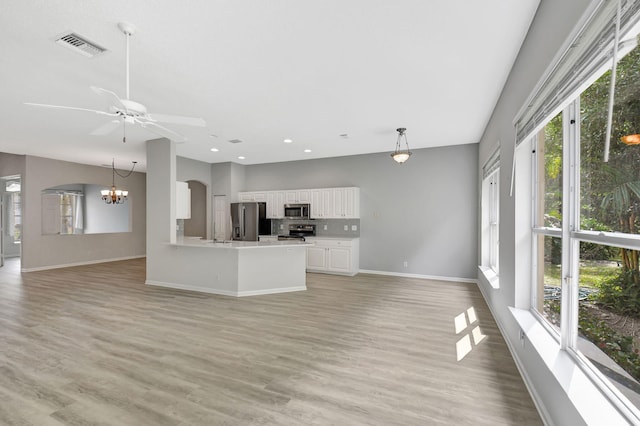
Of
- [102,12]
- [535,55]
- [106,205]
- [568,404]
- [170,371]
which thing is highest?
[102,12]

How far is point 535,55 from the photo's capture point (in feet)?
7.36

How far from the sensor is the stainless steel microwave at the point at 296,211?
743 centimetres

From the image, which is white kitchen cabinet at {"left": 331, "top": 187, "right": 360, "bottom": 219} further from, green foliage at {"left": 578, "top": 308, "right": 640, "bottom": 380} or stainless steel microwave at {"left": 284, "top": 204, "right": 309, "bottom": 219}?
green foliage at {"left": 578, "top": 308, "right": 640, "bottom": 380}

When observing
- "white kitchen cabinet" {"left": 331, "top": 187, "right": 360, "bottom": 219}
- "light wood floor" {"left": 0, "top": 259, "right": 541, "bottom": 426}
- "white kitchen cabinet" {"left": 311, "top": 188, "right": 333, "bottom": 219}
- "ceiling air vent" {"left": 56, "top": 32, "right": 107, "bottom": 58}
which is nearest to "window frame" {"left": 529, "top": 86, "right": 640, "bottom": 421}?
"light wood floor" {"left": 0, "top": 259, "right": 541, "bottom": 426}

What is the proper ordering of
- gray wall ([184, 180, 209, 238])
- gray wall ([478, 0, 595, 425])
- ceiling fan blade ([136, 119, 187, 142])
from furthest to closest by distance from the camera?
gray wall ([184, 180, 209, 238])
ceiling fan blade ([136, 119, 187, 142])
gray wall ([478, 0, 595, 425])

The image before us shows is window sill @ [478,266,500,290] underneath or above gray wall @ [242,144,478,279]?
underneath

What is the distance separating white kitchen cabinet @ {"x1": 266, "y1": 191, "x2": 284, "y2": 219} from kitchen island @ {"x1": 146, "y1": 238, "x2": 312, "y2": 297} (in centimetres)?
238

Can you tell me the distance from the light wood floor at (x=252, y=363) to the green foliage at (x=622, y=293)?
105 cm

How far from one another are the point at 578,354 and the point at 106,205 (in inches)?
494

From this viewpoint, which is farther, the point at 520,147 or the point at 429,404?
the point at 520,147

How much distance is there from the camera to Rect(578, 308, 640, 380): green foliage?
4.41ft

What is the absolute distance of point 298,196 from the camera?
762 cm

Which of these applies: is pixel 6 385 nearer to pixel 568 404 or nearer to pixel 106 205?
pixel 568 404

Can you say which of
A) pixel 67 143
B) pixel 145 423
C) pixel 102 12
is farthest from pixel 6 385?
pixel 67 143
